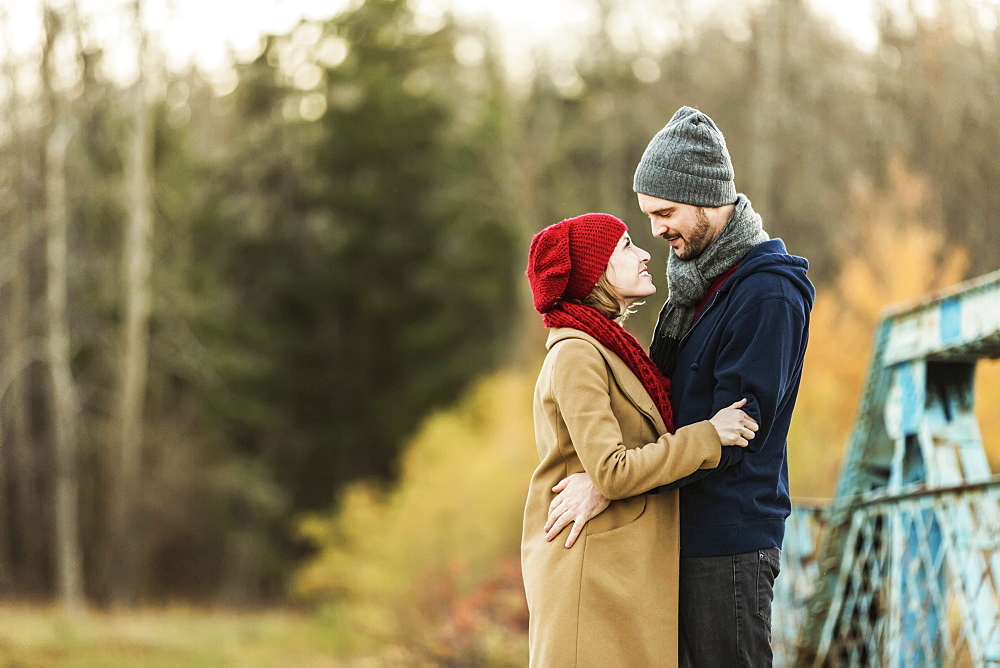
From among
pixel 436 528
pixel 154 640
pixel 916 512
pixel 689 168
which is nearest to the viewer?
pixel 689 168

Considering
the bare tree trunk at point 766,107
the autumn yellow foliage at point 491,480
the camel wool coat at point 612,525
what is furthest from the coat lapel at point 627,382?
the bare tree trunk at point 766,107

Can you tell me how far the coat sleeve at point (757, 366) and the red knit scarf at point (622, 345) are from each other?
17 cm

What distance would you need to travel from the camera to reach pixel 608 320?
2.87 meters

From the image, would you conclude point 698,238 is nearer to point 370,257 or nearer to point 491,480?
point 491,480

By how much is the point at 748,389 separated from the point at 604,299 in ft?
1.56

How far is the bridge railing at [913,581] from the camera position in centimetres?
347

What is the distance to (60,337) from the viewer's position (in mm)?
17703

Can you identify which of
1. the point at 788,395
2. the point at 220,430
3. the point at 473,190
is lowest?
the point at 788,395

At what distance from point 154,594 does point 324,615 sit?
3831mm

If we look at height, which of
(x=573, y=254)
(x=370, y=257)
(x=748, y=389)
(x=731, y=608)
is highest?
(x=370, y=257)

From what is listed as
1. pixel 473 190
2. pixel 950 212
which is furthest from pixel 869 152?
pixel 473 190

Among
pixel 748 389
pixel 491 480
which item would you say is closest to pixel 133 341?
pixel 491 480

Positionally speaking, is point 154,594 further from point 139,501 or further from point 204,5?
point 204,5

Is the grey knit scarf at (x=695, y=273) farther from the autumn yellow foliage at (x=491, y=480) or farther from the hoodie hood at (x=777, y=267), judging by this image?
the autumn yellow foliage at (x=491, y=480)
